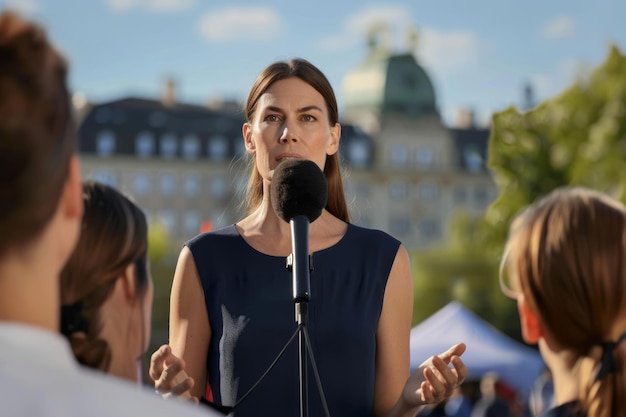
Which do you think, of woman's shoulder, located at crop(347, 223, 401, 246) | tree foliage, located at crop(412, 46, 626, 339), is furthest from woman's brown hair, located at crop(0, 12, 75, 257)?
tree foliage, located at crop(412, 46, 626, 339)

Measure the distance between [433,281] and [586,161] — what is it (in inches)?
1138

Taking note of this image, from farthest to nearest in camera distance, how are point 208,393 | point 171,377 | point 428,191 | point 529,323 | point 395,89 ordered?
point 428,191
point 395,89
point 208,393
point 171,377
point 529,323

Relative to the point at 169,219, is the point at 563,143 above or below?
above

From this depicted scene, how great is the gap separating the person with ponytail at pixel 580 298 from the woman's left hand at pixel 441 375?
642 millimetres

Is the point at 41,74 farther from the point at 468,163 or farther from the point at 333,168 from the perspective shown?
the point at 468,163

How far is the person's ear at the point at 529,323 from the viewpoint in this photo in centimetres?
274

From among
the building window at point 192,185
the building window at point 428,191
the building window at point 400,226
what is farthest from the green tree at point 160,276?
the building window at point 428,191

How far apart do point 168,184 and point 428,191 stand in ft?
57.5

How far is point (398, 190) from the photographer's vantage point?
95688mm

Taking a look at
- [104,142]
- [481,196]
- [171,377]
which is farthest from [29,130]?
[481,196]

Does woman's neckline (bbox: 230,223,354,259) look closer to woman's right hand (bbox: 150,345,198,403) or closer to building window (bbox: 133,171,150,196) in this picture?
woman's right hand (bbox: 150,345,198,403)

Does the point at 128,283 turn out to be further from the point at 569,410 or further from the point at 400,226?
the point at 400,226

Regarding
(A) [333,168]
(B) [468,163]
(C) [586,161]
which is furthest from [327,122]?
(B) [468,163]

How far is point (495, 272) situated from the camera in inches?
2021
